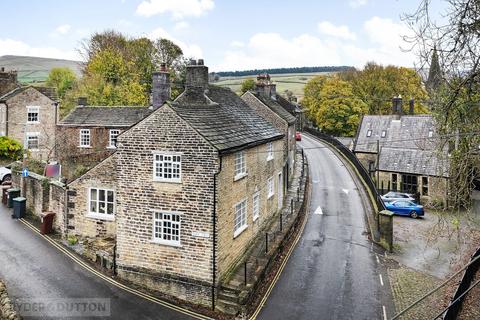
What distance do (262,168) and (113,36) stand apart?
50670 mm

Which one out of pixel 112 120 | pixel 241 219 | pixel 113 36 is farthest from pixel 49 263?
pixel 113 36

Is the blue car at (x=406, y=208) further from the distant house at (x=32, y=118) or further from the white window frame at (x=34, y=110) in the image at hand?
the white window frame at (x=34, y=110)

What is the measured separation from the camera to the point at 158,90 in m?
20.7

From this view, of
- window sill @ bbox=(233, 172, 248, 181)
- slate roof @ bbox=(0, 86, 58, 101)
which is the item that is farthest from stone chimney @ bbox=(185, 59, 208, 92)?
slate roof @ bbox=(0, 86, 58, 101)

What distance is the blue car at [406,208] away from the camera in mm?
31766

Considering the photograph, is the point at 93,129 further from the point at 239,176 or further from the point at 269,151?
the point at 239,176

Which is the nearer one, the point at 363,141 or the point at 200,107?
the point at 200,107

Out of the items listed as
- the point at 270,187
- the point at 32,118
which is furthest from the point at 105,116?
the point at 270,187

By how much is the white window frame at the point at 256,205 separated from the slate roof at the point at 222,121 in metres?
2.98

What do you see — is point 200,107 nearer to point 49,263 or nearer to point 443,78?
point 49,263

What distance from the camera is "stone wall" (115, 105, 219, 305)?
15.1 meters

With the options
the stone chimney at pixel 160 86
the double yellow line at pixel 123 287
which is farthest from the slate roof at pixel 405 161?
the double yellow line at pixel 123 287

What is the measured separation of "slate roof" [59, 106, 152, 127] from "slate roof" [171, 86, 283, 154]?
12.5 m

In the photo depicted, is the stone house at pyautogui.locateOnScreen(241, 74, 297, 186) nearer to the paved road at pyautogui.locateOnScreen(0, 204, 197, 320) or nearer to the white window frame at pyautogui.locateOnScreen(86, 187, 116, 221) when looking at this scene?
the white window frame at pyautogui.locateOnScreen(86, 187, 116, 221)
